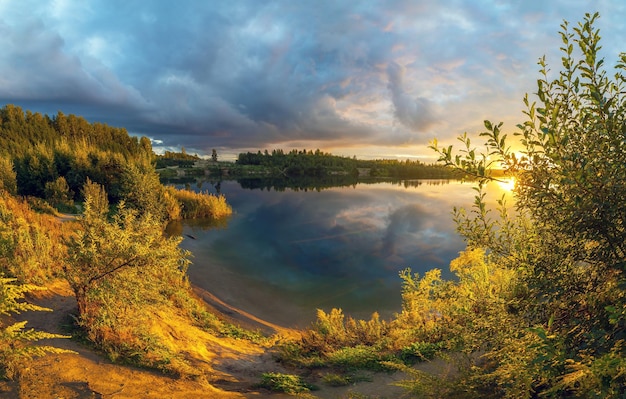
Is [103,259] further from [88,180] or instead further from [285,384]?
[88,180]

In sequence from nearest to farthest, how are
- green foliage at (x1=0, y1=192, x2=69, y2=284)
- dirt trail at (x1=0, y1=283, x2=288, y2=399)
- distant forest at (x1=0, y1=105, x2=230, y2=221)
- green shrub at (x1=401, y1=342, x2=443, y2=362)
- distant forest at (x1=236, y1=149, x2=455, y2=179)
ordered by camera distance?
dirt trail at (x1=0, y1=283, x2=288, y2=399) → green shrub at (x1=401, y1=342, x2=443, y2=362) → green foliage at (x1=0, y1=192, x2=69, y2=284) → distant forest at (x1=0, y1=105, x2=230, y2=221) → distant forest at (x1=236, y1=149, x2=455, y2=179)

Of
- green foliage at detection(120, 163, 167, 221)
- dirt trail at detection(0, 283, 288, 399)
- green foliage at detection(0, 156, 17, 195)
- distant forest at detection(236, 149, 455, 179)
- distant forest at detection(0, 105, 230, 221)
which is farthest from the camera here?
distant forest at detection(236, 149, 455, 179)

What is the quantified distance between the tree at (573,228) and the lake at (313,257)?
29.8 feet

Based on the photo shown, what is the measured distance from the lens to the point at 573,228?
3145 millimetres

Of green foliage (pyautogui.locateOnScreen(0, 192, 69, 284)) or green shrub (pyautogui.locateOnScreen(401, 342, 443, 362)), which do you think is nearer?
green shrub (pyautogui.locateOnScreen(401, 342, 443, 362))

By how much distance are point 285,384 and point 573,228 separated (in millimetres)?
6213

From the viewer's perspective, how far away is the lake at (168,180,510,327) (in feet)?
51.3

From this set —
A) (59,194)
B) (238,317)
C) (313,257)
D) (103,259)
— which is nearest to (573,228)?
(103,259)

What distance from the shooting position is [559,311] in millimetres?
3729

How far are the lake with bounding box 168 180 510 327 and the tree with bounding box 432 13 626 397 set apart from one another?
9.09m

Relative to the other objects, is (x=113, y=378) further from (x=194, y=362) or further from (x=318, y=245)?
(x=318, y=245)

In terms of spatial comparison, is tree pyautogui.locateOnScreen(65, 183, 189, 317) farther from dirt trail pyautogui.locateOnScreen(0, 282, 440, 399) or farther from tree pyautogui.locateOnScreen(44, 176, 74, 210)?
tree pyautogui.locateOnScreen(44, 176, 74, 210)

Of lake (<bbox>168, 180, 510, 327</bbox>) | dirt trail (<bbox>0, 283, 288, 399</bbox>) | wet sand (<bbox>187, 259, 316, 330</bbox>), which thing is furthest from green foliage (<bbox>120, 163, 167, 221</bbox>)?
dirt trail (<bbox>0, 283, 288, 399</bbox>)

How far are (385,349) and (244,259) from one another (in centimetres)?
1415
